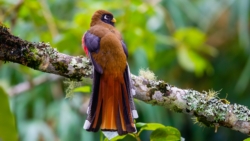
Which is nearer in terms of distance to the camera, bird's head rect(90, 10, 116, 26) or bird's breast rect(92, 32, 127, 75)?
bird's breast rect(92, 32, 127, 75)

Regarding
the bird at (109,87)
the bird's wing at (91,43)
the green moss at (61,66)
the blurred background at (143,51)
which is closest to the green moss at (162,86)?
the bird at (109,87)

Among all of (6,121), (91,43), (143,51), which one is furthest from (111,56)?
(143,51)

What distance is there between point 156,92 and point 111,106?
0.69 feet

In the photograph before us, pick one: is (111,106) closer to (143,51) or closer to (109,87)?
(109,87)

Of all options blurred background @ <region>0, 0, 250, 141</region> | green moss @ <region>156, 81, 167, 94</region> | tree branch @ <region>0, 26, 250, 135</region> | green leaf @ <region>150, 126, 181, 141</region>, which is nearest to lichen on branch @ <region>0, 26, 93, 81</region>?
tree branch @ <region>0, 26, 250, 135</region>

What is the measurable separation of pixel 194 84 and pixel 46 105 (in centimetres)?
167

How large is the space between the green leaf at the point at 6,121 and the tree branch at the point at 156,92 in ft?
1.03

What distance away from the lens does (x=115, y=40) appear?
177cm

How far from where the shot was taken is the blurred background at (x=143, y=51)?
295 centimetres

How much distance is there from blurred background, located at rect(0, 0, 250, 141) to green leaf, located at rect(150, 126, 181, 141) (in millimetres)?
1241

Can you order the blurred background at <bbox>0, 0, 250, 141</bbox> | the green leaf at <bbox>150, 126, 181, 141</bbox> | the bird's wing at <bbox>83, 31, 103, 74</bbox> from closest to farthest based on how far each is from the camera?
the green leaf at <bbox>150, 126, 181, 141</bbox> → the bird's wing at <bbox>83, 31, 103, 74</bbox> → the blurred background at <bbox>0, 0, 250, 141</bbox>

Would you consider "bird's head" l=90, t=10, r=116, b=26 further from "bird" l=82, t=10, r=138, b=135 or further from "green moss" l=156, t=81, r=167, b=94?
"green moss" l=156, t=81, r=167, b=94

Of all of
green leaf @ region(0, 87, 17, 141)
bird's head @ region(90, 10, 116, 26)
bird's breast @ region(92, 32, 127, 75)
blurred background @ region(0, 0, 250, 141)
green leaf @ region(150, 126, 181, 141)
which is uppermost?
blurred background @ region(0, 0, 250, 141)

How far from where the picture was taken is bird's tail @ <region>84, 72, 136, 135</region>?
157 cm
